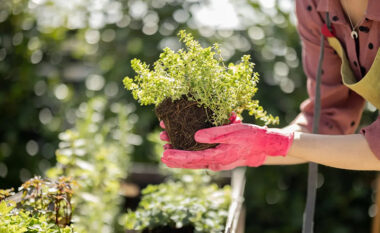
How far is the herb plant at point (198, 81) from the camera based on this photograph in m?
1.38

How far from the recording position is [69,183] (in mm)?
1602

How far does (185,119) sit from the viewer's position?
1440mm

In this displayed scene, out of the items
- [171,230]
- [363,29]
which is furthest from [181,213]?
[363,29]

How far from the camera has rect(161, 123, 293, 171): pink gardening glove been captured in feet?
4.48

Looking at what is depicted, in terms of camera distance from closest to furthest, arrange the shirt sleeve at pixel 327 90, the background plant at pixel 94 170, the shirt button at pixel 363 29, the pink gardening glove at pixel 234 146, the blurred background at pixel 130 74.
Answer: the pink gardening glove at pixel 234 146 < the shirt button at pixel 363 29 < the shirt sleeve at pixel 327 90 < the background plant at pixel 94 170 < the blurred background at pixel 130 74

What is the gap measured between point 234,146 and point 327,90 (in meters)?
0.58

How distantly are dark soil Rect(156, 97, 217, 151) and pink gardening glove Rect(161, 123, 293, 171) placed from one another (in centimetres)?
4

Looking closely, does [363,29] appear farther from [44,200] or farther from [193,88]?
[44,200]

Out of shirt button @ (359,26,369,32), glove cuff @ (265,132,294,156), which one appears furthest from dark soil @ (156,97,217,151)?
shirt button @ (359,26,369,32)

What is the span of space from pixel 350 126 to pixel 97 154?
3.92ft

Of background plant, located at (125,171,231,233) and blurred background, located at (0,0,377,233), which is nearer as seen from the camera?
background plant, located at (125,171,231,233)

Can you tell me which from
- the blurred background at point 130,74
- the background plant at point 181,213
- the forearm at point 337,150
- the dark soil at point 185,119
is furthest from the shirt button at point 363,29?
the blurred background at point 130,74

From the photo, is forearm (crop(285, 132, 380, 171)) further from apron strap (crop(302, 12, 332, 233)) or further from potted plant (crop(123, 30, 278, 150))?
apron strap (crop(302, 12, 332, 233))

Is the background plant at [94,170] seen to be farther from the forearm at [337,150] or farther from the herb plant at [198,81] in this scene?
the forearm at [337,150]
